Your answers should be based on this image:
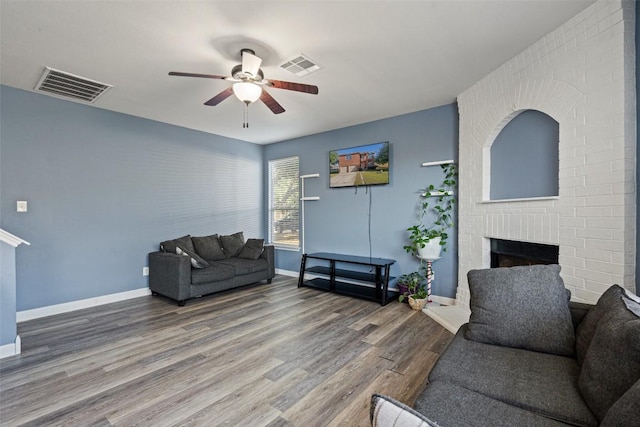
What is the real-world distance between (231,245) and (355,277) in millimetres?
2212

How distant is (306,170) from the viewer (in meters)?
5.43

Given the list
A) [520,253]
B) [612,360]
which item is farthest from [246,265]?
[612,360]

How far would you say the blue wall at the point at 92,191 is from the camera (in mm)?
3352

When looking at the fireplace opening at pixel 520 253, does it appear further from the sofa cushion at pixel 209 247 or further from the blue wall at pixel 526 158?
the sofa cushion at pixel 209 247

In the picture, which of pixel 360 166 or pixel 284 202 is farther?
pixel 284 202

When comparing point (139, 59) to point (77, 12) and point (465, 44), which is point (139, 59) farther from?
point (465, 44)

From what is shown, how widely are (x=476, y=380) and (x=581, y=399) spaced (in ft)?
1.23

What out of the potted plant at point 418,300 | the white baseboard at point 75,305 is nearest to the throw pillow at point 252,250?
the white baseboard at point 75,305

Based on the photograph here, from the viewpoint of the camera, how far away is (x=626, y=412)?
2.65 ft

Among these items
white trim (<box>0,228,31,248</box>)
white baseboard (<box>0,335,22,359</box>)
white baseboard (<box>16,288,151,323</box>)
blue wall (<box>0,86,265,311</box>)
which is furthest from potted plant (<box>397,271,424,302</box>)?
white trim (<box>0,228,31,248</box>)

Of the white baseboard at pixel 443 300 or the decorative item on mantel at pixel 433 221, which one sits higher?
the decorative item on mantel at pixel 433 221

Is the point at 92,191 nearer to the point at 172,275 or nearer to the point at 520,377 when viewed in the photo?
the point at 172,275

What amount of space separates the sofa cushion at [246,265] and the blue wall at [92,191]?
848 mm

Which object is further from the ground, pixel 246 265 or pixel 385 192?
pixel 385 192
